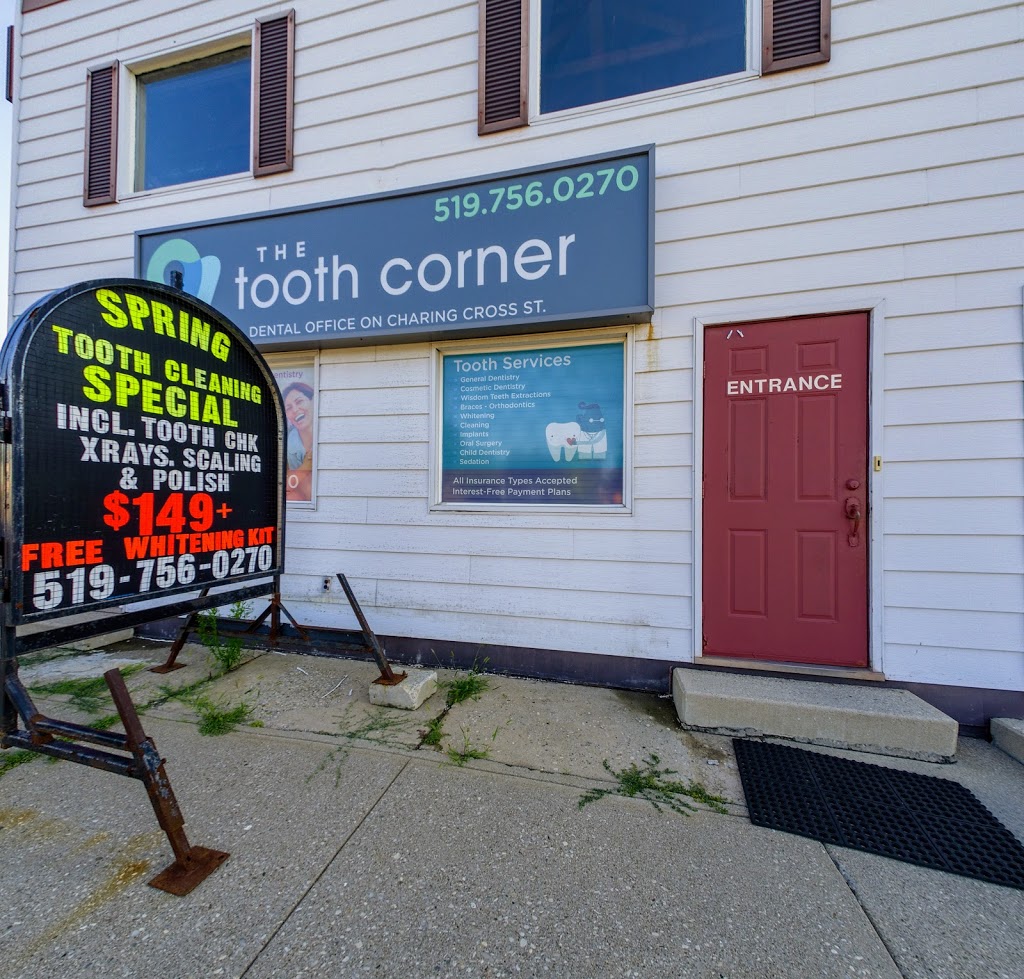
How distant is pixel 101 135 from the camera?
4812 millimetres

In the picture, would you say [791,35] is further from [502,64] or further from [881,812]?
[881,812]

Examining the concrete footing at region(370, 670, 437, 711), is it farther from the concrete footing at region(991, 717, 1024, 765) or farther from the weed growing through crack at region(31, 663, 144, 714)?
the concrete footing at region(991, 717, 1024, 765)

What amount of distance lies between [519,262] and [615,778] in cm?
328

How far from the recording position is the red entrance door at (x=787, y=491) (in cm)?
319

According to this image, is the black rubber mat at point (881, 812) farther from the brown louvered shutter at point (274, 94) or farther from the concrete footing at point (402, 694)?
the brown louvered shutter at point (274, 94)

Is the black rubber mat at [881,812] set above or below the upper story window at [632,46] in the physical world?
below

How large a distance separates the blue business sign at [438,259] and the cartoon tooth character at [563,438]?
2.36ft

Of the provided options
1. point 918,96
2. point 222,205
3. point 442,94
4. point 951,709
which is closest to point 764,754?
point 951,709

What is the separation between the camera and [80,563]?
204 centimetres

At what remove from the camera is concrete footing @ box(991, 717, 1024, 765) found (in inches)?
107

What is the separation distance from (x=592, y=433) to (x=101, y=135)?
5.53 metres

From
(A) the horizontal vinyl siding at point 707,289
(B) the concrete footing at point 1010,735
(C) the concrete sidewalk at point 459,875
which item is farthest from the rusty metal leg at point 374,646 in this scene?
(B) the concrete footing at point 1010,735

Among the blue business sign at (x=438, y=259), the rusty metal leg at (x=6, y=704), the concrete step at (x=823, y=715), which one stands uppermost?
the blue business sign at (x=438, y=259)

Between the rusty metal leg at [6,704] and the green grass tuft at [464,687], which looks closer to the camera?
the rusty metal leg at [6,704]
